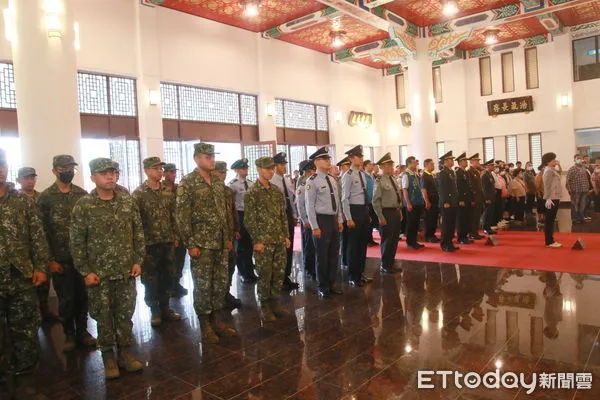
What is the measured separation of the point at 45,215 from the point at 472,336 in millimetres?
3568

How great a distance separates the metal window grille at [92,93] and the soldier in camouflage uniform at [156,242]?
5.71 meters

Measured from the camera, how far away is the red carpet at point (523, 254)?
18.4 feet

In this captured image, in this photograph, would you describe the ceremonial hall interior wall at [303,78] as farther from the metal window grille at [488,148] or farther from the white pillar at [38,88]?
the white pillar at [38,88]

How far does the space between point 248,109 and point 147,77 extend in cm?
324

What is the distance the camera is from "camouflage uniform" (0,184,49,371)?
2.92m

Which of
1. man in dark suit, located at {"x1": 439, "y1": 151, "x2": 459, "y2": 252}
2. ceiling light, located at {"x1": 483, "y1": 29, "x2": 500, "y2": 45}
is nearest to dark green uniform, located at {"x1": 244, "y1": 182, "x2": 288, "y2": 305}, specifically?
man in dark suit, located at {"x1": 439, "y1": 151, "x2": 459, "y2": 252}

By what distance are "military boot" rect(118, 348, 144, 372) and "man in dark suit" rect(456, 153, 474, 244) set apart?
557cm

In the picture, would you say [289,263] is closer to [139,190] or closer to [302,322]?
[302,322]

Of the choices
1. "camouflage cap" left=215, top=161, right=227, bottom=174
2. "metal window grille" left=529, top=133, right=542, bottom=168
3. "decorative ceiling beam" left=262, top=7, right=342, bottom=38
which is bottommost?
"camouflage cap" left=215, top=161, right=227, bottom=174

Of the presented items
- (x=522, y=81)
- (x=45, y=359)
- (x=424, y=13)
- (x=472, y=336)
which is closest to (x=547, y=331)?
(x=472, y=336)

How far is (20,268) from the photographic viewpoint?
295 centimetres

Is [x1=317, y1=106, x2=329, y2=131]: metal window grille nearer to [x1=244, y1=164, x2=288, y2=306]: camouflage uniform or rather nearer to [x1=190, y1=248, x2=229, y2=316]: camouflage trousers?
[x1=244, y1=164, x2=288, y2=306]: camouflage uniform

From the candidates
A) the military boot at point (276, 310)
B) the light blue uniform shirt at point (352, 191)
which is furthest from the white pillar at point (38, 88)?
the light blue uniform shirt at point (352, 191)

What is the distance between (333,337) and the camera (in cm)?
348
